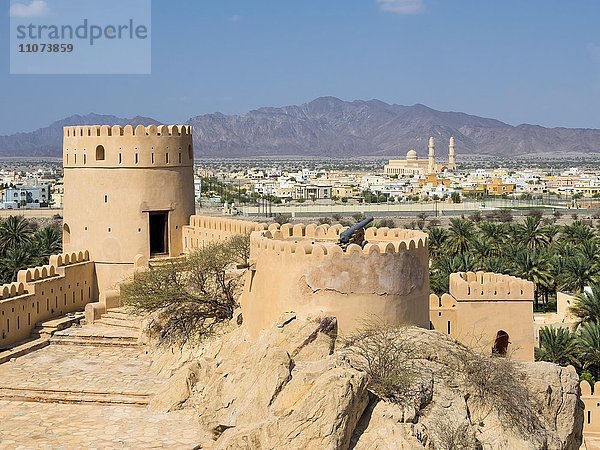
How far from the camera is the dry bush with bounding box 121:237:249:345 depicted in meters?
18.2

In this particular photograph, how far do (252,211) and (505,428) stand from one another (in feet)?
227

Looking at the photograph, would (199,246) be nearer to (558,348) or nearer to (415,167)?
(558,348)

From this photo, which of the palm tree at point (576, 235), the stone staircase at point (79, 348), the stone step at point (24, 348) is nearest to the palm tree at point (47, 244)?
the stone staircase at point (79, 348)

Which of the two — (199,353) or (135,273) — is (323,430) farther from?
(135,273)

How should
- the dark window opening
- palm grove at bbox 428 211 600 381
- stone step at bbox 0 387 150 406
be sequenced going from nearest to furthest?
stone step at bbox 0 387 150 406
the dark window opening
palm grove at bbox 428 211 600 381

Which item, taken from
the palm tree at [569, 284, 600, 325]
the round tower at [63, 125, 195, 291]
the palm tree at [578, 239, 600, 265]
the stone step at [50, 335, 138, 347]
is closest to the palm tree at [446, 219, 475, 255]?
the palm tree at [578, 239, 600, 265]

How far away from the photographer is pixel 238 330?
16.4 meters

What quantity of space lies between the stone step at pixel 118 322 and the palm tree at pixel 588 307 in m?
Result: 13.2

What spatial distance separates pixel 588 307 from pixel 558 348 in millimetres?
3376

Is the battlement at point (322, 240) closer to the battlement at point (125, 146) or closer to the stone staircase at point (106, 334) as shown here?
the stone staircase at point (106, 334)

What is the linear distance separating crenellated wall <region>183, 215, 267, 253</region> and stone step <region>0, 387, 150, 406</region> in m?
5.95

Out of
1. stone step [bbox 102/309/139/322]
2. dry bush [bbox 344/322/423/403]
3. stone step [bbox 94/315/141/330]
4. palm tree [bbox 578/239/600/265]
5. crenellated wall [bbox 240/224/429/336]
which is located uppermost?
crenellated wall [bbox 240/224/429/336]

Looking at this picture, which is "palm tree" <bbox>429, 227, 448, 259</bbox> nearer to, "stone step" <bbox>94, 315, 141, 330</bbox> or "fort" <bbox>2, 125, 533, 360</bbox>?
"fort" <bbox>2, 125, 533, 360</bbox>

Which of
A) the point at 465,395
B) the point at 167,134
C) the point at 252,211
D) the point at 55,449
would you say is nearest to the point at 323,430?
the point at 465,395
